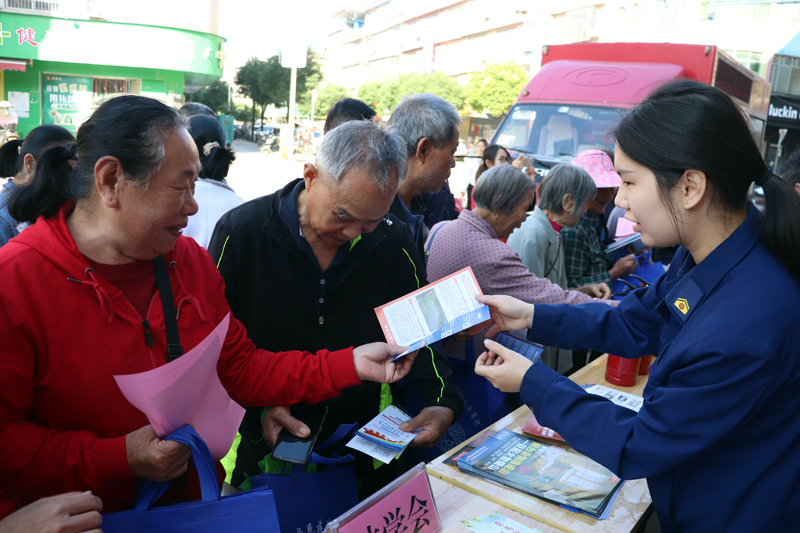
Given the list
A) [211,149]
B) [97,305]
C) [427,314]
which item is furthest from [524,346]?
[211,149]

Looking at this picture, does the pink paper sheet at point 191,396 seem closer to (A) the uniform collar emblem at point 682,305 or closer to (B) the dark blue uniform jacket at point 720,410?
(B) the dark blue uniform jacket at point 720,410

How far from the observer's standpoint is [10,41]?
1922 centimetres

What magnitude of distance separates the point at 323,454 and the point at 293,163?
2579 centimetres

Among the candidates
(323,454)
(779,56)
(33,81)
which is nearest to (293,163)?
(33,81)

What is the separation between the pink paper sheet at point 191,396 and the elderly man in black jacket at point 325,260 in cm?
42

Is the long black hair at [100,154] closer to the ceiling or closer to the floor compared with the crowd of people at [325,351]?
closer to the ceiling

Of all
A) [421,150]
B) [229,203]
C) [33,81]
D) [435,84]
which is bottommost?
[229,203]

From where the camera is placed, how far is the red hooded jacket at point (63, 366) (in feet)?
4.20

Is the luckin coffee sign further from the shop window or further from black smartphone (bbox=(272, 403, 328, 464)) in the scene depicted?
black smartphone (bbox=(272, 403, 328, 464))

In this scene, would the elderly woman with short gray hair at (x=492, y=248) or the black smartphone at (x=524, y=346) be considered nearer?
the black smartphone at (x=524, y=346)

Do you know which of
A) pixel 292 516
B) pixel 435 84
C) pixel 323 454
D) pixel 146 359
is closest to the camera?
pixel 146 359

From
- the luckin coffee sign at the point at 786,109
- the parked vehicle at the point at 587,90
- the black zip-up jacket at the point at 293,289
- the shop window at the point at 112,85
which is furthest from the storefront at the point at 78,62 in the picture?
the luckin coffee sign at the point at 786,109

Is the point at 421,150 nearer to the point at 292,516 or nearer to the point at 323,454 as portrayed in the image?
the point at 323,454

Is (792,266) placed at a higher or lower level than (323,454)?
higher
